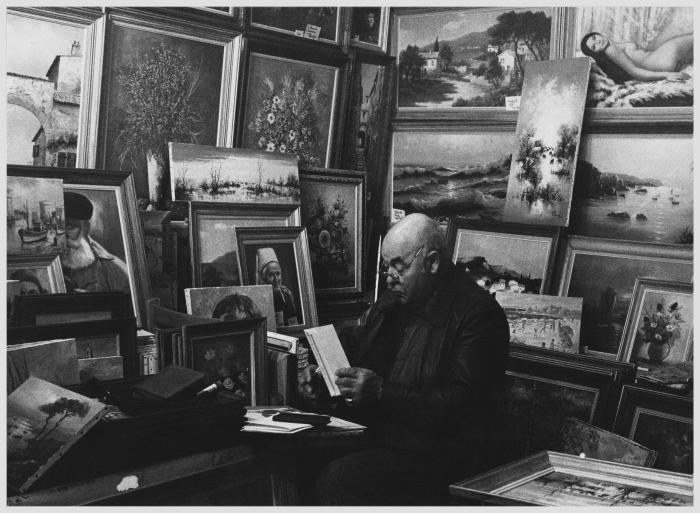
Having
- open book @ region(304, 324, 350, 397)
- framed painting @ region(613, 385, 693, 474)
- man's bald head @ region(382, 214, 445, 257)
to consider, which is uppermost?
man's bald head @ region(382, 214, 445, 257)

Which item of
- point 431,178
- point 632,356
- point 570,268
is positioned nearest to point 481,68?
point 431,178

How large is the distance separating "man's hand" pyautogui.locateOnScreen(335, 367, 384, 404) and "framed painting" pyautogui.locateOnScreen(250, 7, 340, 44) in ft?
7.75

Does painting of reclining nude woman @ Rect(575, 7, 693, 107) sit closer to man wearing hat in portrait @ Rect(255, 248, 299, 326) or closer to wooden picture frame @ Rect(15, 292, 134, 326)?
man wearing hat in portrait @ Rect(255, 248, 299, 326)

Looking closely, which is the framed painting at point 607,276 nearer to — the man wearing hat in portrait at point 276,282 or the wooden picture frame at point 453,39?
the wooden picture frame at point 453,39

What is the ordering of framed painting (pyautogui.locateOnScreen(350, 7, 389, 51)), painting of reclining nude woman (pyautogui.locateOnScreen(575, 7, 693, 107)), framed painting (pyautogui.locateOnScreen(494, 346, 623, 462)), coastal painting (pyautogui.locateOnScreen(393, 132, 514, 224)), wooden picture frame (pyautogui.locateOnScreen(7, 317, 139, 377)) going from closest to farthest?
wooden picture frame (pyautogui.locateOnScreen(7, 317, 139, 377))
framed painting (pyautogui.locateOnScreen(494, 346, 623, 462))
painting of reclining nude woman (pyautogui.locateOnScreen(575, 7, 693, 107))
coastal painting (pyautogui.locateOnScreen(393, 132, 514, 224))
framed painting (pyautogui.locateOnScreen(350, 7, 389, 51))

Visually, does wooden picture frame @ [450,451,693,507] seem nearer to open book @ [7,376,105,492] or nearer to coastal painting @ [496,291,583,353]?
open book @ [7,376,105,492]

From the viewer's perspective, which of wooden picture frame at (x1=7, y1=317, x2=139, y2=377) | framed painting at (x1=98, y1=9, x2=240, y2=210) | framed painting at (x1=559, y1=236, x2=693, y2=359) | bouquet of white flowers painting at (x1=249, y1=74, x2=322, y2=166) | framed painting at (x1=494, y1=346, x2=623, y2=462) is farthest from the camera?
bouquet of white flowers painting at (x1=249, y1=74, x2=322, y2=166)

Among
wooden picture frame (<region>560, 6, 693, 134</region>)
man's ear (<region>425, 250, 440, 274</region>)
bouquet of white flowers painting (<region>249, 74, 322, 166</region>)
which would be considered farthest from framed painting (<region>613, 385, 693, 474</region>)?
bouquet of white flowers painting (<region>249, 74, 322, 166</region>)

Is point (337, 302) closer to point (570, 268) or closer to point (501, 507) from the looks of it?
point (570, 268)

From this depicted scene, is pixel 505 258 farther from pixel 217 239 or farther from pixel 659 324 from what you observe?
pixel 217 239

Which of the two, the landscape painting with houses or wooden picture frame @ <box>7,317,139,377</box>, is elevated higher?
the landscape painting with houses

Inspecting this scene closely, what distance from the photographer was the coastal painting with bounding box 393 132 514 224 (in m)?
5.39

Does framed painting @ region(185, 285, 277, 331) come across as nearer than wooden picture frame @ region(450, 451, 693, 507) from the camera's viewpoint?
No

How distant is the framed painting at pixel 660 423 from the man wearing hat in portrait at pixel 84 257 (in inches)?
96.0
